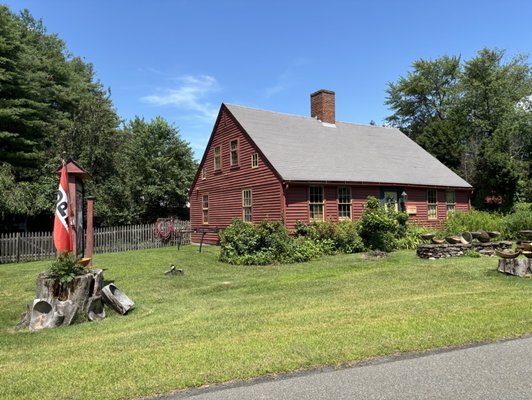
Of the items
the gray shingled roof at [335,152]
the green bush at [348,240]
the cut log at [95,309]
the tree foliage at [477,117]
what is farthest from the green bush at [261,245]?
the tree foliage at [477,117]

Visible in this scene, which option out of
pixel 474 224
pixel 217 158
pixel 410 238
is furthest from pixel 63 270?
pixel 474 224

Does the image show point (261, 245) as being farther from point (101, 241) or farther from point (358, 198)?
point (101, 241)

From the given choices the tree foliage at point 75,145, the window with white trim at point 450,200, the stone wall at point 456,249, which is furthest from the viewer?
the tree foliage at point 75,145

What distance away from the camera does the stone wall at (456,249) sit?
50.6ft

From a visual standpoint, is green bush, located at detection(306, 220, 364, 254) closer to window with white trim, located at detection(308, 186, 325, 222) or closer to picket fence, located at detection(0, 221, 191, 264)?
window with white trim, located at detection(308, 186, 325, 222)

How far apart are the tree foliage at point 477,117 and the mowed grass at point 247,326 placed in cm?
2142

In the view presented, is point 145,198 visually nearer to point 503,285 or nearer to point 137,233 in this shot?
point 137,233

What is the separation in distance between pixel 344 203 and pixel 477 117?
3189 cm

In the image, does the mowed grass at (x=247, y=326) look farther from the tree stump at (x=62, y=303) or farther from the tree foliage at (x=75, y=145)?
the tree foliage at (x=75, y=145)

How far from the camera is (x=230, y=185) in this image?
2395cm

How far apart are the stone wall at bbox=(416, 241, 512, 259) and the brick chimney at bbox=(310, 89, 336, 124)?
43.3 feet

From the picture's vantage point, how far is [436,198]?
82.0 ft

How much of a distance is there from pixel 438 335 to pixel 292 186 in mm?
13955

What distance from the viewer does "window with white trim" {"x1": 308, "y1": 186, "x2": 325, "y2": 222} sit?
20.4 m
